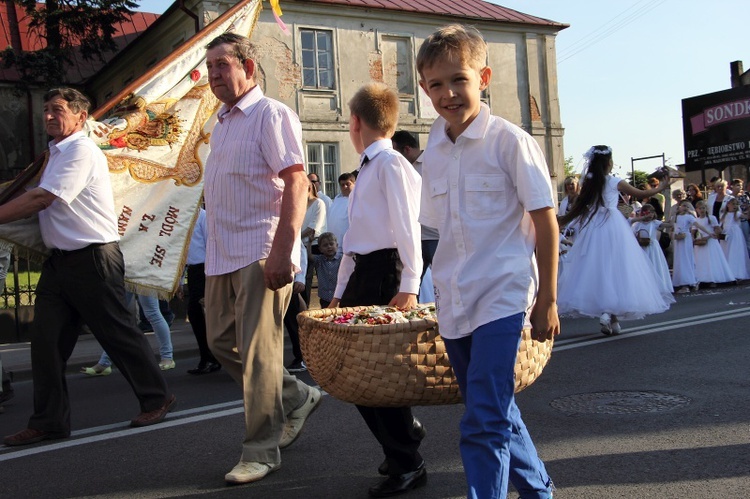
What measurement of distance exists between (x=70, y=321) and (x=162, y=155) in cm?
188

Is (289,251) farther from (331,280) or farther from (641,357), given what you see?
(331,280)

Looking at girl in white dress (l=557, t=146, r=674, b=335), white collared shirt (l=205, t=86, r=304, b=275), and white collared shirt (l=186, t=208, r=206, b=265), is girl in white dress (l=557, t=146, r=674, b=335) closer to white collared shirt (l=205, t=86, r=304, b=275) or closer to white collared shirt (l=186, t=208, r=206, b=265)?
white collared shirt (l=186, t=208, r=206, b=265)

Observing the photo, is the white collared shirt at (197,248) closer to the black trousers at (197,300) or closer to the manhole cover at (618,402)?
the black trousers at (197,300)

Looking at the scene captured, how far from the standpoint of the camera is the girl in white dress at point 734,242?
1750 centimetres

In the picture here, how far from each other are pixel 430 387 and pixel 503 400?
20.8 inches

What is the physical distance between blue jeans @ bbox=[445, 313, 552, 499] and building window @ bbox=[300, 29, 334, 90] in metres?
23.4

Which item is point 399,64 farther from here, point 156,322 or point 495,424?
point 495,424

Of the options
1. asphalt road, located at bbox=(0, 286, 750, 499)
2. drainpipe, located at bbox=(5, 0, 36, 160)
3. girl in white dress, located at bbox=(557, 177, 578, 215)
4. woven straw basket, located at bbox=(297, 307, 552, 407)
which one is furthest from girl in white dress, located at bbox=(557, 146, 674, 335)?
drainpipe, located at bbox=(5, 0, 36, 160)

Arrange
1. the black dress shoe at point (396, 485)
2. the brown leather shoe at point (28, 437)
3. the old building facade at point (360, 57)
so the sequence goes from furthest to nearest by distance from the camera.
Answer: the old building facade at point (360, 57)
the brown leather shoe at point (28, 437)
the black dress shoe at point (396, 485)

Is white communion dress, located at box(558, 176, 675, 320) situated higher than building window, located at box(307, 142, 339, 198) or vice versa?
building window, located at box(307, 142, 339, 198)

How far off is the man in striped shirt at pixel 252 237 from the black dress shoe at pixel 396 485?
0.65 m

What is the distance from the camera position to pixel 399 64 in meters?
27.4

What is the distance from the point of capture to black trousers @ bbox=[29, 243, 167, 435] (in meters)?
5.58

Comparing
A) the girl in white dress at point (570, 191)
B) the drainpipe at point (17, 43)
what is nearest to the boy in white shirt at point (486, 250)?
the girl in white dress at point (570, 191)
